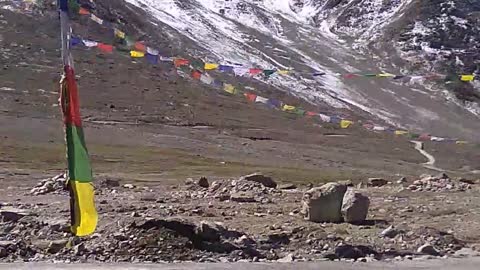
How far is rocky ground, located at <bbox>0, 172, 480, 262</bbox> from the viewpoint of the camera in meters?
16.8

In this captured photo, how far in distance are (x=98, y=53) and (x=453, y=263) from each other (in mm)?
112953

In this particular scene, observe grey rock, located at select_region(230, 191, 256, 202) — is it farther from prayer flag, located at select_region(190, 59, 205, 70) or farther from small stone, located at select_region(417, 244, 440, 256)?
small stone, located at select_region(417, 244, 440, 256)

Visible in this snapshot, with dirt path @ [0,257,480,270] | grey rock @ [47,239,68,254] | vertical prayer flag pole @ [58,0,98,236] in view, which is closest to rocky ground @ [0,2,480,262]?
grey rock @ [47,239,68,254]

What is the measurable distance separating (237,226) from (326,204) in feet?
9.29

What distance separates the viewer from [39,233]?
61.3ft

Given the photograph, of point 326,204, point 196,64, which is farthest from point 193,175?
point 326,204

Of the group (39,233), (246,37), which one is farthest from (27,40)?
(39,233)

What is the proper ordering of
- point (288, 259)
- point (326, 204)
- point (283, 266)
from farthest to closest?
point (326, 204), point (288, 259), point (283, 266)

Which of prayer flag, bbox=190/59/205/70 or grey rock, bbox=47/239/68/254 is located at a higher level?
prayer flag, bbox=190/59/205/70

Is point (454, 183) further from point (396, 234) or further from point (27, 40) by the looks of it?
point (27, 40)

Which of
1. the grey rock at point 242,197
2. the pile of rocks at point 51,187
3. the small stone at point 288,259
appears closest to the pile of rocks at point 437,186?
the grey rock at point 242,197

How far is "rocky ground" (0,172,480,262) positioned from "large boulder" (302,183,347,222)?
31 mm

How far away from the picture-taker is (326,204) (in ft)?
72.9

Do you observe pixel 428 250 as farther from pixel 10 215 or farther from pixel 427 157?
pixel 427 157
